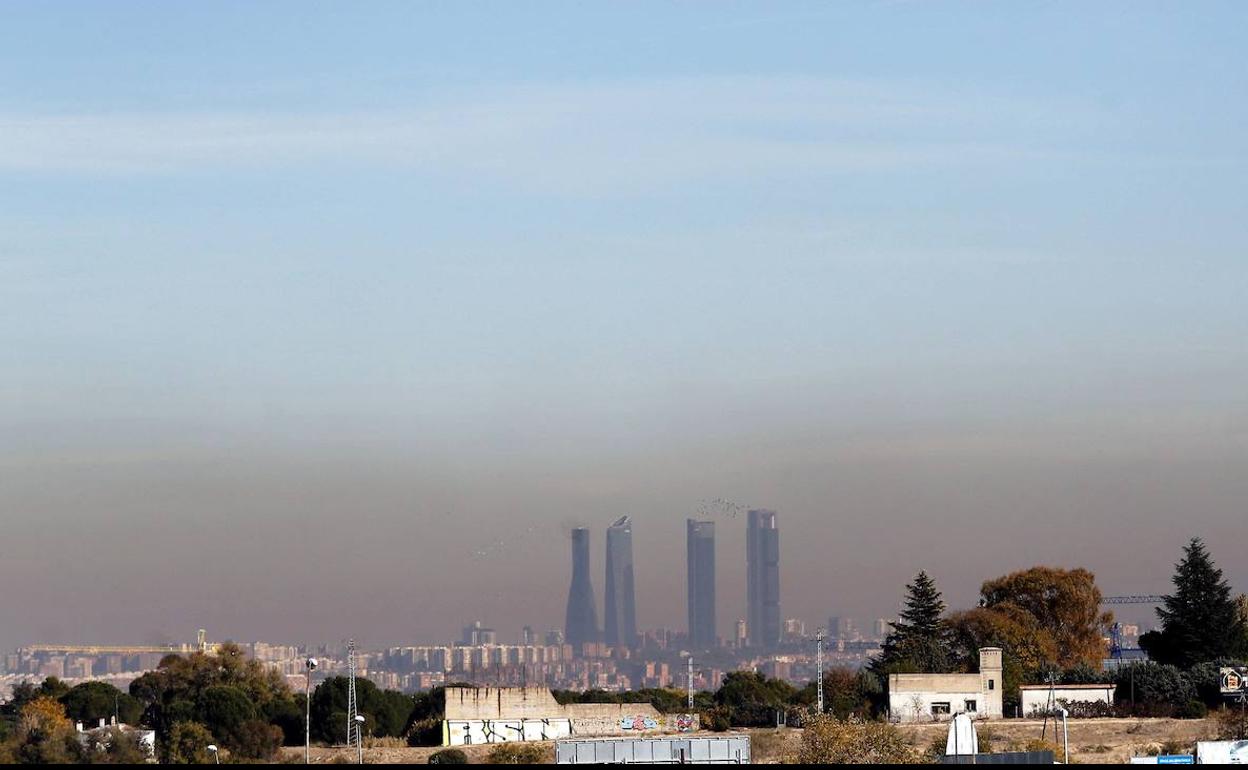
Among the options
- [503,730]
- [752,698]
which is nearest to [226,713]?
[503,730]

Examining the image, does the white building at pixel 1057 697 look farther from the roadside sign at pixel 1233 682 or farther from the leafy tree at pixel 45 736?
the leafy tree at pixel 45 736

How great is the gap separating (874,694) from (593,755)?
42.3 m

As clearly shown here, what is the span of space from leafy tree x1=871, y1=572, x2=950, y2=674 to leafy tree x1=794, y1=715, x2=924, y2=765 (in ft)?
106

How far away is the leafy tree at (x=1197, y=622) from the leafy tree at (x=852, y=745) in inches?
1429

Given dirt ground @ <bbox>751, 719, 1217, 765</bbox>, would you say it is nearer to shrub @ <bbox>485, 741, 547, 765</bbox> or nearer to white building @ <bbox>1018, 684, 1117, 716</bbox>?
white building @ <bbox>1018, 684, 1117, 716</bbox>

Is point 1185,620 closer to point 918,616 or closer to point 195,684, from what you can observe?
point 918,616

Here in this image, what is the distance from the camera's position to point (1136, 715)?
99.1 m

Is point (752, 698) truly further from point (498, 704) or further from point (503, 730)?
point (503, 730)

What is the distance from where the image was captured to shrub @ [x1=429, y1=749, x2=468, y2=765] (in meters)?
88.0

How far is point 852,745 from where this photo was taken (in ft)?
265

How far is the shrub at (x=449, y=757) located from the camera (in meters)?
88.0

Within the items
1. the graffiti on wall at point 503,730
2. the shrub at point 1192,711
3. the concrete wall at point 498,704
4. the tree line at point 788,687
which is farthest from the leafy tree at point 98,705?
the shrub at point 1192,711

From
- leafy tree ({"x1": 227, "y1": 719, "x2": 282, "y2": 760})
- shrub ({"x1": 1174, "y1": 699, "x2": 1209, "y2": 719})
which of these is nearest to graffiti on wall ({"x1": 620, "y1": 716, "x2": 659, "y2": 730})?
leafy tree ({"x1": 227, "y1": 719, "x2": 282, "y2": 760})

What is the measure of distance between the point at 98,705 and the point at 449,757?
3276cm
